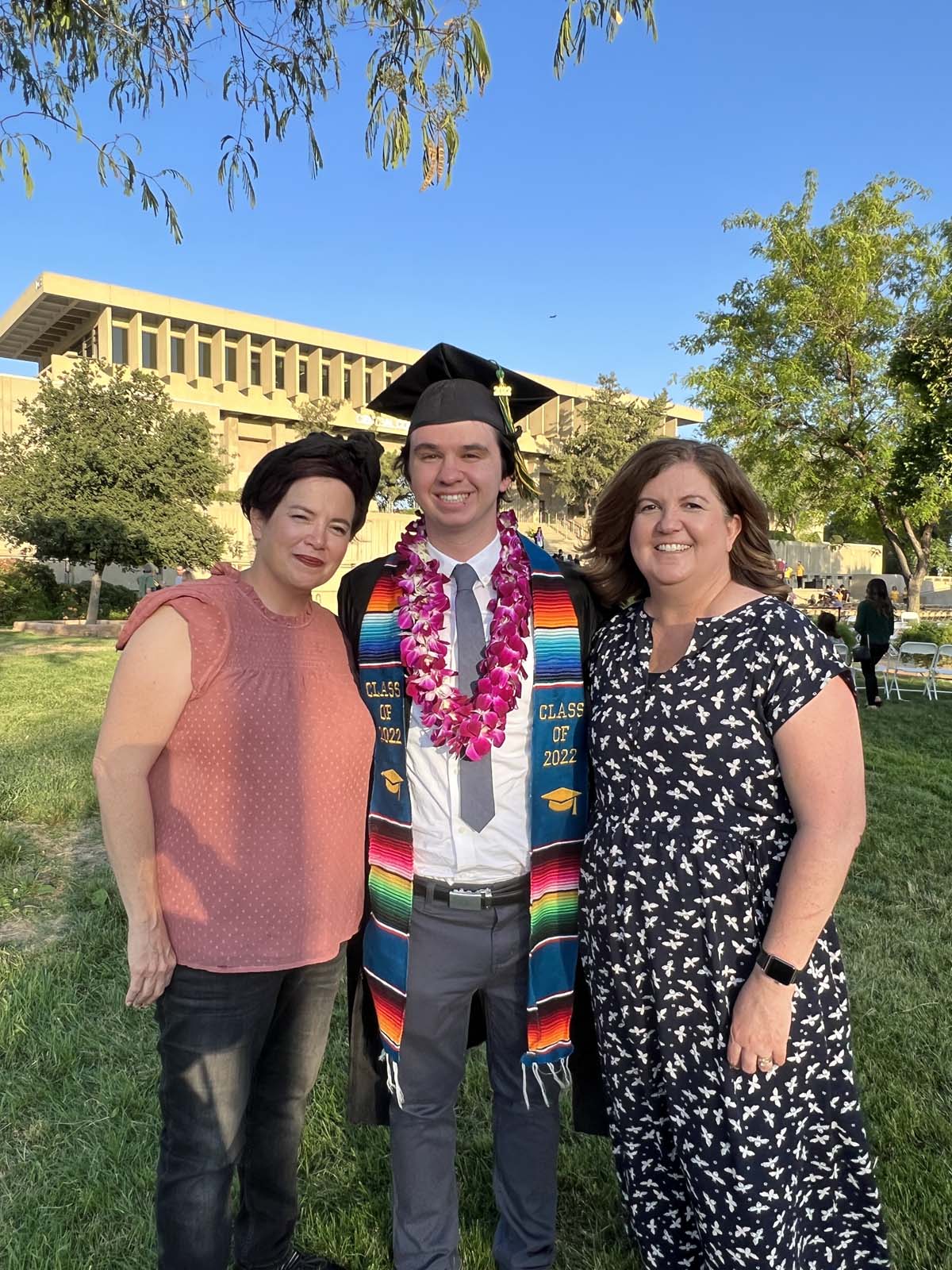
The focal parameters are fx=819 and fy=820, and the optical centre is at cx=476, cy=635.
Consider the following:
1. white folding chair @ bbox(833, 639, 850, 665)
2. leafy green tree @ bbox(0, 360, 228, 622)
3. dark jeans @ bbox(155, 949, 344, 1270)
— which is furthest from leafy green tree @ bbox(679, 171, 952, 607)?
dark jeans @ bbox(155, 949, 344, 1270)

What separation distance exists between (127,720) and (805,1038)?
158 centimetres

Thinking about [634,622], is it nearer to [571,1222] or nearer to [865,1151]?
[865,1151]

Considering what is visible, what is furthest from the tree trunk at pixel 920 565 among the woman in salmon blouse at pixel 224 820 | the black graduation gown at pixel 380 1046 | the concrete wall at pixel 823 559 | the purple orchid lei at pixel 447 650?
the woman in salmon blouse at pixel 224 820

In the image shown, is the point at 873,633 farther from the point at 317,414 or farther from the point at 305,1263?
the point at 317,414

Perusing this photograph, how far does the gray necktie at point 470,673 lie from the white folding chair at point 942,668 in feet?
37.4

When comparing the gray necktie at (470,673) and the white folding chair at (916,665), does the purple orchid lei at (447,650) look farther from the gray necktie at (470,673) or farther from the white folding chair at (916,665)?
the white folding chair at (916,665)

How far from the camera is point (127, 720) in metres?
1.73

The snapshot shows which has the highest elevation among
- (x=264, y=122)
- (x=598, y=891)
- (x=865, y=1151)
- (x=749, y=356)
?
(x=749, y=356)

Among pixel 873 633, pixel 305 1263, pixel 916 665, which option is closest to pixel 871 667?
pixel 873 633

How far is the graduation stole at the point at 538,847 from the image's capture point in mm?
2055

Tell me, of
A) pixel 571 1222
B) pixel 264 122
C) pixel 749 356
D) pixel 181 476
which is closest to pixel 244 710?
pixel 571 1222

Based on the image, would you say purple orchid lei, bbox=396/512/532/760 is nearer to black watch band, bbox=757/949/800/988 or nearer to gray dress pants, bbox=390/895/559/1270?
gray dress pants, bbox=390/895/559/1270

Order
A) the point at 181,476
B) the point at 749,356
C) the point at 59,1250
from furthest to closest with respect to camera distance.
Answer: the point at 181,476 → the point at 749,356 → the point at 59,1250

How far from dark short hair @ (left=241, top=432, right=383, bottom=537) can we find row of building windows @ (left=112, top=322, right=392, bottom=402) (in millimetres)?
36106
